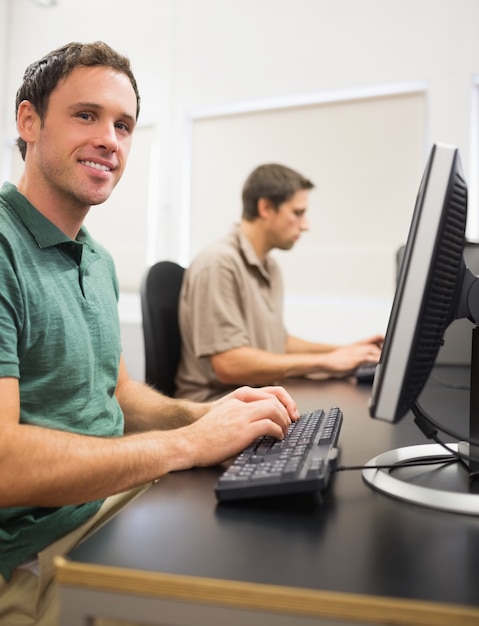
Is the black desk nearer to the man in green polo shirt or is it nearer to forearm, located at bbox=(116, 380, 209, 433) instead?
the man in green polo shirt

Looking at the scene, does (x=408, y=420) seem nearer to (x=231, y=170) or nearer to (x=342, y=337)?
(x=342, y=337)

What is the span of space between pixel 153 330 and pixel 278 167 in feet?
2.99

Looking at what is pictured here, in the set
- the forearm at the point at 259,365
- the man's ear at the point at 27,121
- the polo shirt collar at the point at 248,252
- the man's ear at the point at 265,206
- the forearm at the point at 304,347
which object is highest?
the man's ear at the point at 27,121

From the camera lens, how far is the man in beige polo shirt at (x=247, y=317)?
1.74 meters

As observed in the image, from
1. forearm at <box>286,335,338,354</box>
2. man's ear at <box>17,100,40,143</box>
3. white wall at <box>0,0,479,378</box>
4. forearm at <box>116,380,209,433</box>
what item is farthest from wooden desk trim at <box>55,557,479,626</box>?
white wall at <box>0,0,479,378</box>

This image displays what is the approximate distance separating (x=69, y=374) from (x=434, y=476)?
0.58 metres

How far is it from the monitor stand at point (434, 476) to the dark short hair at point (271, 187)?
1513mm

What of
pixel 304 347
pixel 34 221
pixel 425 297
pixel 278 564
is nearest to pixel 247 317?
pixel 304 347

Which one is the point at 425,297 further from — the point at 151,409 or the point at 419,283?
the point at 151,409

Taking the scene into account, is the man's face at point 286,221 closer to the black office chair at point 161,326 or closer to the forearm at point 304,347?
the forearm at point 304,347

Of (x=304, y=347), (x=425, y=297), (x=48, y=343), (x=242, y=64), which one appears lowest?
(x=304, y=347)

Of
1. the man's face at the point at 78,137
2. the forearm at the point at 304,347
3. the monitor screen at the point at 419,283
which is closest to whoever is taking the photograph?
the monitor screen at the point at 419,283

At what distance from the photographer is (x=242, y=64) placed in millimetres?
3039

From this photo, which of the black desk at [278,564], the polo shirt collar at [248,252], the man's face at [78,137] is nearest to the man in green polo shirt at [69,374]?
the man's face at [78,137]
